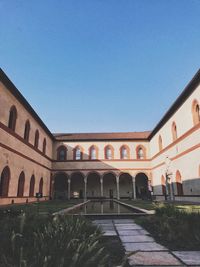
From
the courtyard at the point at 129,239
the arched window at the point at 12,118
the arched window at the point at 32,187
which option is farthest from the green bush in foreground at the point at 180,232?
the arched window at the point at 32,187

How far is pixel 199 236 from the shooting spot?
4.86m

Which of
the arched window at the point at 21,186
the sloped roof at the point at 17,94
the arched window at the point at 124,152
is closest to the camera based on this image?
the sloped roof at the point at 17,94

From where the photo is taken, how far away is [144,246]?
465 centimetres

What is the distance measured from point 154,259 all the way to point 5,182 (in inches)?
594

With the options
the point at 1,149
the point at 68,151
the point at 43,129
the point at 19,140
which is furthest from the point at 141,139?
the point at 1,149

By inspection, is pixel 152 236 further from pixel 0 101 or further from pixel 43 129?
pixel 43 129

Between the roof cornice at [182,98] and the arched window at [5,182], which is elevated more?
the roof cornice at [182,98]

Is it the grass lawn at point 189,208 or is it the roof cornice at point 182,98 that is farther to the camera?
the roof cornice at point 182,98

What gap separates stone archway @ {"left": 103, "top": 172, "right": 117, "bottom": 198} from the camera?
115 ft

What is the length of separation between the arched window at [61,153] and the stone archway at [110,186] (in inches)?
303

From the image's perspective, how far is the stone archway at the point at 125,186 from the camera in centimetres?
3509

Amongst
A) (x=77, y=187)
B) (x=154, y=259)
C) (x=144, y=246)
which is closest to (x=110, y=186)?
(x=77, y=187)

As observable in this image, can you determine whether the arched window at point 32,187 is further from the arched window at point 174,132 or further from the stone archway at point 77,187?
the arched window at point 174,132

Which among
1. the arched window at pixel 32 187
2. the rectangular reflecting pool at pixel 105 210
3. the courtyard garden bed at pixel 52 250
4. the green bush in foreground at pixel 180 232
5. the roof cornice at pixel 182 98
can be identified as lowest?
the rectangular reflecting pool at pixel 105 210
